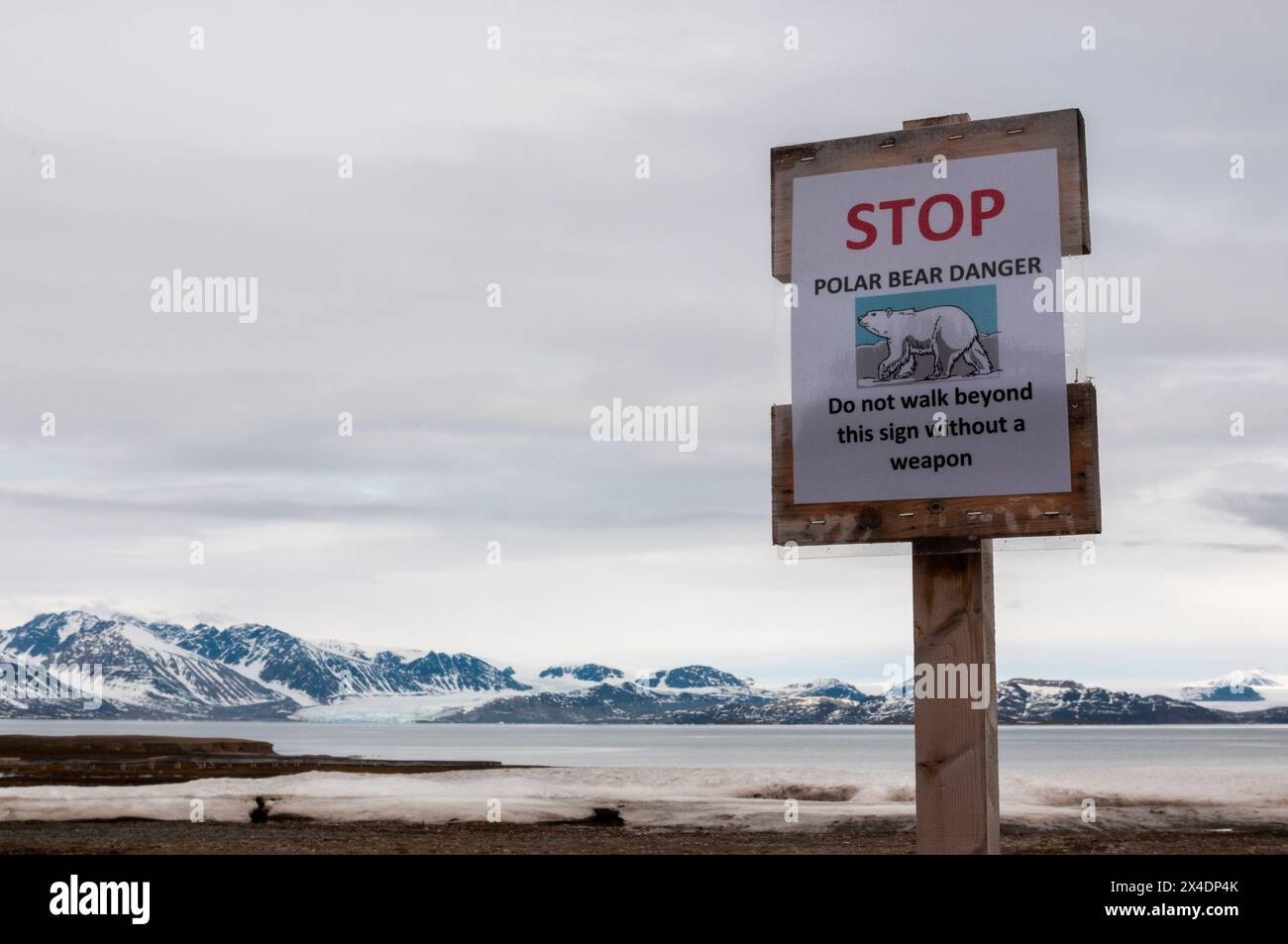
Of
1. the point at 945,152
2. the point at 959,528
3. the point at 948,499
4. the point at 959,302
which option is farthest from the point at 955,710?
the point at 945,152

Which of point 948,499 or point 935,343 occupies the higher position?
point 935,343

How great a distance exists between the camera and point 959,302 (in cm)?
668

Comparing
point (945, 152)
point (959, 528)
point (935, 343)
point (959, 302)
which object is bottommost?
point (959, 528)

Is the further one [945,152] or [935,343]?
[945,152]

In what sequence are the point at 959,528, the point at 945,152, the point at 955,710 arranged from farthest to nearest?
the point at 945,152
the point at 959,528
the point at 955,710

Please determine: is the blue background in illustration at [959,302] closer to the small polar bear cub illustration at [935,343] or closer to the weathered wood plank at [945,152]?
the small polar bear cub illustration at [935,343]

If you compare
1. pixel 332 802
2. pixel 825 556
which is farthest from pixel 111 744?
pixel 825 556

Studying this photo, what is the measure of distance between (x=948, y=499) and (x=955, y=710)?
1007 mm

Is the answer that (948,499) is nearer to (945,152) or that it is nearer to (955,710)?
(955,710)

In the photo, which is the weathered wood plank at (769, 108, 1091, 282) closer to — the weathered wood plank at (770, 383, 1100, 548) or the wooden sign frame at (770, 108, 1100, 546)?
the wooden sign frame at (770, 108, 1100, 546)

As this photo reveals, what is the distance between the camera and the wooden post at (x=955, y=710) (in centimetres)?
643

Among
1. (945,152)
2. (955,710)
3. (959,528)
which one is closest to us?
(955,710)
